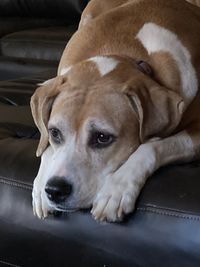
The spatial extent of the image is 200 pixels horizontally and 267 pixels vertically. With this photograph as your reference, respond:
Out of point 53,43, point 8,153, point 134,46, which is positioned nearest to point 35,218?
point 8,153

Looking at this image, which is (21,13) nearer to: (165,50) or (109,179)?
(165,50)

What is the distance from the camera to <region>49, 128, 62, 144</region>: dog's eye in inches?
53.3

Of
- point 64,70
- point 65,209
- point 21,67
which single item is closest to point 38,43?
point 21,67

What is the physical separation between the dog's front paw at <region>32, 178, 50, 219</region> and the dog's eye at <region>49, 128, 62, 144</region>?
0.33 ft

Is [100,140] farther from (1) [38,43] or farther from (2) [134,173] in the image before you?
(1) [38,43]

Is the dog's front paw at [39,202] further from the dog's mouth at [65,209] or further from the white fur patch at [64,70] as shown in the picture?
the white fur patch at [64,70]

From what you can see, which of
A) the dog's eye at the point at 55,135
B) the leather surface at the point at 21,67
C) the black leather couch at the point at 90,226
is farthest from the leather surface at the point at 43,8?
the dog's eye at the point at 55,135

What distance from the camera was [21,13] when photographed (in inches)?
137

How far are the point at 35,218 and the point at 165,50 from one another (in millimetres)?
498

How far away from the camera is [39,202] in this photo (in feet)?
4.31

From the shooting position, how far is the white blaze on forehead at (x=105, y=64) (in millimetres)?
1387

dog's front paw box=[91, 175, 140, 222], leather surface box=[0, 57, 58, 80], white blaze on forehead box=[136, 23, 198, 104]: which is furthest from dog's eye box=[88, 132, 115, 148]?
leather surface box=[0, 57, 58, 80]

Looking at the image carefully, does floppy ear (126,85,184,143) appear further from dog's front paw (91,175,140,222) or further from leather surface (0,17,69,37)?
leather surface (0,17,69,37)

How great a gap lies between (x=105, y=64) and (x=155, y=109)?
6.9 inches
